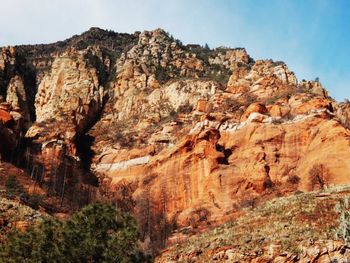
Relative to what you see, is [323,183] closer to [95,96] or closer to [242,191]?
[242,191]

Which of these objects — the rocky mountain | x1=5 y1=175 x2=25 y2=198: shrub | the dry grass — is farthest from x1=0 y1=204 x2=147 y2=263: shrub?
x1=5 y1=175 x2=25 y2=198: shrub

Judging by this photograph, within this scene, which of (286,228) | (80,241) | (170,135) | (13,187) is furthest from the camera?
(170,135)

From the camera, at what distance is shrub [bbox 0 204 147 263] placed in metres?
26.4

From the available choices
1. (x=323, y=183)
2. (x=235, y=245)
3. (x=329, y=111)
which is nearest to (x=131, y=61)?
(x=329, y=111)

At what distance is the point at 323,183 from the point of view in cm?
7169

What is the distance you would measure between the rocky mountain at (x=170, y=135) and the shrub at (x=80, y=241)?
35.2 metres

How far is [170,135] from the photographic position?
9881 centimetres

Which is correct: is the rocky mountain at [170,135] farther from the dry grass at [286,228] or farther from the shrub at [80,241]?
the shrub at [80,241]

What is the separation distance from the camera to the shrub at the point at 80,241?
26391mm

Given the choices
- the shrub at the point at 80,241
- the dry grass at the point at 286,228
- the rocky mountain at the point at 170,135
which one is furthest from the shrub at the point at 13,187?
the shrub at the point at 80,241

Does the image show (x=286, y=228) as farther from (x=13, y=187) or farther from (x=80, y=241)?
(x=13, y=187)

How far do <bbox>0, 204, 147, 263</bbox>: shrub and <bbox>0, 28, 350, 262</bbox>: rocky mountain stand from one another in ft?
116

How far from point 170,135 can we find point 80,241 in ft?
237

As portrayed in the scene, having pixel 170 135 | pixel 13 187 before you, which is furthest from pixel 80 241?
pixel 170 135
